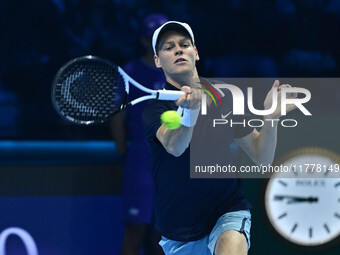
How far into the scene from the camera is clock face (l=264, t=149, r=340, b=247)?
472cm

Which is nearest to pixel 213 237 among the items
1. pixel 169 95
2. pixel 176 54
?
pixel 169 95

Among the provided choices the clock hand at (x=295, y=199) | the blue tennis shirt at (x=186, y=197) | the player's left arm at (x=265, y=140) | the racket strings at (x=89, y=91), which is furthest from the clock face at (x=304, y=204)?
the racket strings at (x=89, y=91)

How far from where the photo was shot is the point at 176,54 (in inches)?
134

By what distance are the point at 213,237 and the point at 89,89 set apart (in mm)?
926

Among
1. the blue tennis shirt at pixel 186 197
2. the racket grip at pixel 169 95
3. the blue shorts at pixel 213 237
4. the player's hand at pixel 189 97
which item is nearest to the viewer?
the player's hand at pixel 189 97

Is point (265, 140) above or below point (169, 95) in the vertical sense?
below

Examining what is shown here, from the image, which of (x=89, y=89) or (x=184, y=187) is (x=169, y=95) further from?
(x=89, y=89)

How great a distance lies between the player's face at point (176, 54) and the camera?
133 inches

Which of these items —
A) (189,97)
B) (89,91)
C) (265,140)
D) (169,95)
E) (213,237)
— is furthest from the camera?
(89,91)

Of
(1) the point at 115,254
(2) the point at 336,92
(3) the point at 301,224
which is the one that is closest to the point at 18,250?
(1) the point at 115,254

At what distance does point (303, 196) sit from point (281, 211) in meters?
0.17

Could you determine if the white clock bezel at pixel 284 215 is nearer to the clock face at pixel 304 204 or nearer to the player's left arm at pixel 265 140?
the clock face at pixel 304 204

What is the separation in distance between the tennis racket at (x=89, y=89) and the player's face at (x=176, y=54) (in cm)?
16

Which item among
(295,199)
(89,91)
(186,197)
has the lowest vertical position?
(186,197)
